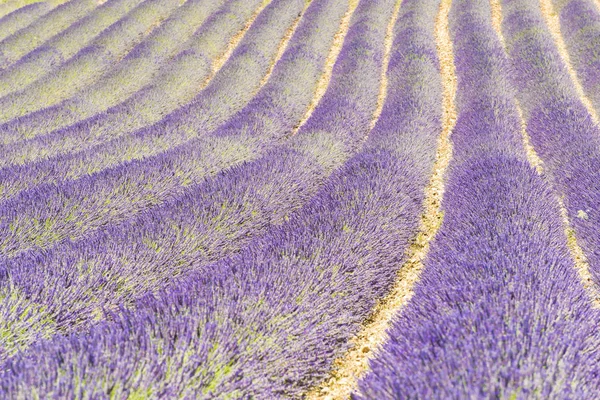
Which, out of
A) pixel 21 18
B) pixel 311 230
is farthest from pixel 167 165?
pixel 21 18

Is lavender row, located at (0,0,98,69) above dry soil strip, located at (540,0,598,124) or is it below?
above

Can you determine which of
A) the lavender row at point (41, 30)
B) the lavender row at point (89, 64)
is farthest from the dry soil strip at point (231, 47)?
A: the lavender row at point (41, 30)

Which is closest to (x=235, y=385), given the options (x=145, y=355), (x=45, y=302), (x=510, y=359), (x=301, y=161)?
(x=145, y=355)

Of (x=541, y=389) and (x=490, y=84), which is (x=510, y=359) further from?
(x=490, y=84)

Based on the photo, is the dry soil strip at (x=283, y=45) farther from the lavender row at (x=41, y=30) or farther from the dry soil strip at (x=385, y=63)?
the lavender row at (x=41, y=30)

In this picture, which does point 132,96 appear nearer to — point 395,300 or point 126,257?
point 126,257

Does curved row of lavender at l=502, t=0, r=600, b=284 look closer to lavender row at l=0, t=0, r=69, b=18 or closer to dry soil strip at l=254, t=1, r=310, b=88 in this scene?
dry soil strip at l=254, t=1, r=310, b=88

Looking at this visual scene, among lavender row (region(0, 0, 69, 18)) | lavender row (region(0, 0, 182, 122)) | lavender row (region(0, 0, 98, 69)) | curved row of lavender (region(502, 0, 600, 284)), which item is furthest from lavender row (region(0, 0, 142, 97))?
curved row of lavender (region(502, 0, 600, 284))
